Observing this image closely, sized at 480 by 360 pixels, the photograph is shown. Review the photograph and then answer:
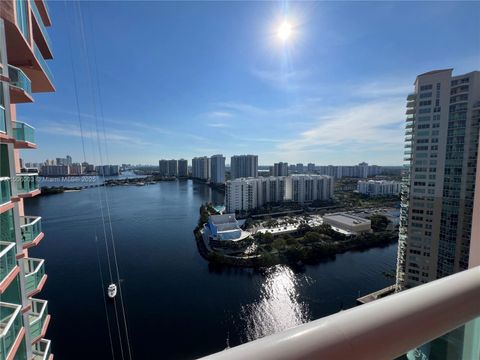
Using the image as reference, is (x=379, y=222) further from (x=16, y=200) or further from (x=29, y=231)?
(x=16, y=200)

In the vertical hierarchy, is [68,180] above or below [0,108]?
below

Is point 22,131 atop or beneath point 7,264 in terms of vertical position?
atop

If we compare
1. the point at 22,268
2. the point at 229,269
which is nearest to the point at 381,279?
the point at 229,269

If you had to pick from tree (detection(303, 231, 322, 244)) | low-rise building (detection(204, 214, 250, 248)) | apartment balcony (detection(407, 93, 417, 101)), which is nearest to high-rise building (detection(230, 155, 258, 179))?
low-rise building (detection(204, 214, 250, 248))

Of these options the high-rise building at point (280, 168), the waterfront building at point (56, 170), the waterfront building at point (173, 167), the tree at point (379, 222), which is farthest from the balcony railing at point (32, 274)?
the waterfront building at point (173, 167)

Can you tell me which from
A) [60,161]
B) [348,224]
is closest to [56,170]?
[60,161]

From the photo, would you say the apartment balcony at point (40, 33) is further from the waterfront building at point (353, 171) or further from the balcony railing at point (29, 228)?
the waterfront building at point (353, 171)

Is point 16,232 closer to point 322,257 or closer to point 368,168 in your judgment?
point 322,257
